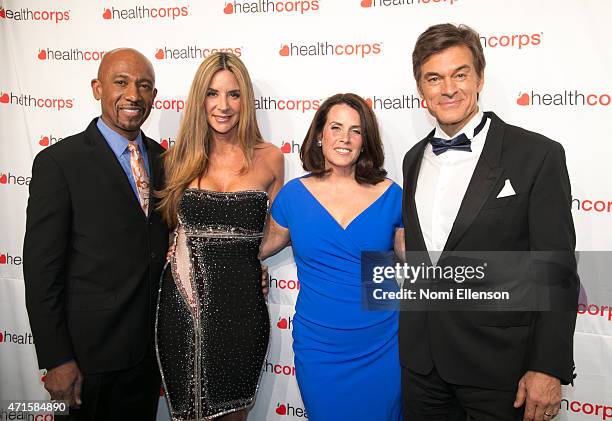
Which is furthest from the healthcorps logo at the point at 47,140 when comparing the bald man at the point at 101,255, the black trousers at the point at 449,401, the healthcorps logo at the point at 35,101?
the black trousers at the point at 449,401

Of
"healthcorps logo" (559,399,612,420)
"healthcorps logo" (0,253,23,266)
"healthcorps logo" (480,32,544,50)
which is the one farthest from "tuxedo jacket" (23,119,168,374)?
"healthcorps logo" (559,399,612,420)

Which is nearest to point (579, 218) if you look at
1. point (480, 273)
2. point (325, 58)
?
point (480, 273)

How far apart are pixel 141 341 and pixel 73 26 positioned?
82.7 inches

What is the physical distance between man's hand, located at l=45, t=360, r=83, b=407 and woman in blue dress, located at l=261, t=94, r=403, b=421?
0.93 m

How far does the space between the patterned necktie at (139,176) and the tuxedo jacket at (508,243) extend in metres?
1.18

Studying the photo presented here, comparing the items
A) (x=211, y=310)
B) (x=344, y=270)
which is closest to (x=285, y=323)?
(x=211, y=310)

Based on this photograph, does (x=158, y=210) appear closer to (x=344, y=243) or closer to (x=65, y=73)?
(x=344, y=243)

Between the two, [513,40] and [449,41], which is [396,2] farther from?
[449,41]

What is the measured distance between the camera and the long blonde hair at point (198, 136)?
251 cm

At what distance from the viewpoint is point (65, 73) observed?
346cm

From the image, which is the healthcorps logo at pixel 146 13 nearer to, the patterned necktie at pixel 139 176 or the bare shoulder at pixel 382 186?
the patterned necktie at pixel 139 176

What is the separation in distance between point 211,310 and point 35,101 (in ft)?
6.72

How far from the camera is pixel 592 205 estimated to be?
2721mm

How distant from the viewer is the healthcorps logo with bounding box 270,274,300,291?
Answer: 3242 millimetres
